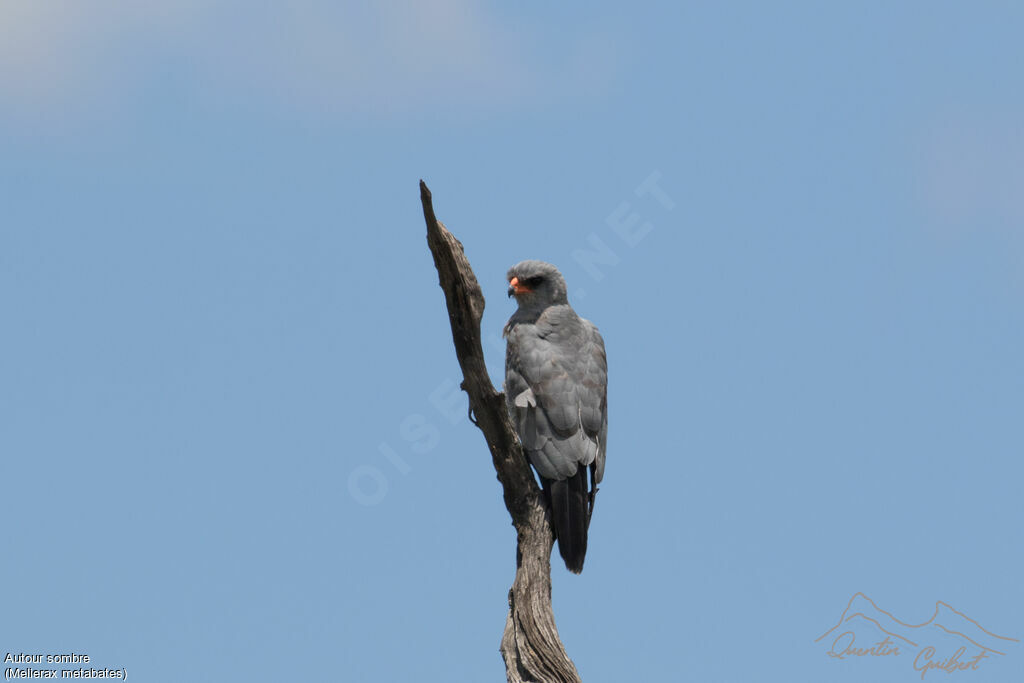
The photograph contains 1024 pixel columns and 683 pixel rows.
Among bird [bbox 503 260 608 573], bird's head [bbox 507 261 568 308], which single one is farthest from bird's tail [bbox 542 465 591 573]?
bird's head [bbox 507 261 568 308]

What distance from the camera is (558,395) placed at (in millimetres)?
8312

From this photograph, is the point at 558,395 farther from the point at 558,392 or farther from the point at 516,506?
the point at 516,506

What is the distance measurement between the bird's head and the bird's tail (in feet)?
5.01

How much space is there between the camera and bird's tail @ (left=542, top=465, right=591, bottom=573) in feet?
26.9

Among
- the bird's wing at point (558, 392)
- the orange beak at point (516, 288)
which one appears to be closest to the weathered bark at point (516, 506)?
the bird's wing at point (558, 392)

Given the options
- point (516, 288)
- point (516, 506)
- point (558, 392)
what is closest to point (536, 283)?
point (516, 288)

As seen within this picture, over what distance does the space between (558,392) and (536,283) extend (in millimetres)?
1015

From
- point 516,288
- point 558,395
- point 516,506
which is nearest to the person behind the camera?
point 516,506

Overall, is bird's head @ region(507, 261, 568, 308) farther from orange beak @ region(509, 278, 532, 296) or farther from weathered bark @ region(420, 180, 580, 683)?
weathered bark @ region(420, 180, 580, 683)

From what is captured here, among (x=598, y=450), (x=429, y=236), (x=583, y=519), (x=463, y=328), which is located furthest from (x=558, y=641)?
(x=429, y=236)

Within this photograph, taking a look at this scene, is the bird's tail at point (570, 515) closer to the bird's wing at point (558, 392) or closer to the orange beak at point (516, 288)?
the bird's wing at point (558, 392)

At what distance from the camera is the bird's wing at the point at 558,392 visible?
825 centimetres

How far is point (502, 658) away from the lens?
26.7 ft

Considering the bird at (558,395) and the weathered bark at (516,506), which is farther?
the bird at (558,395)
